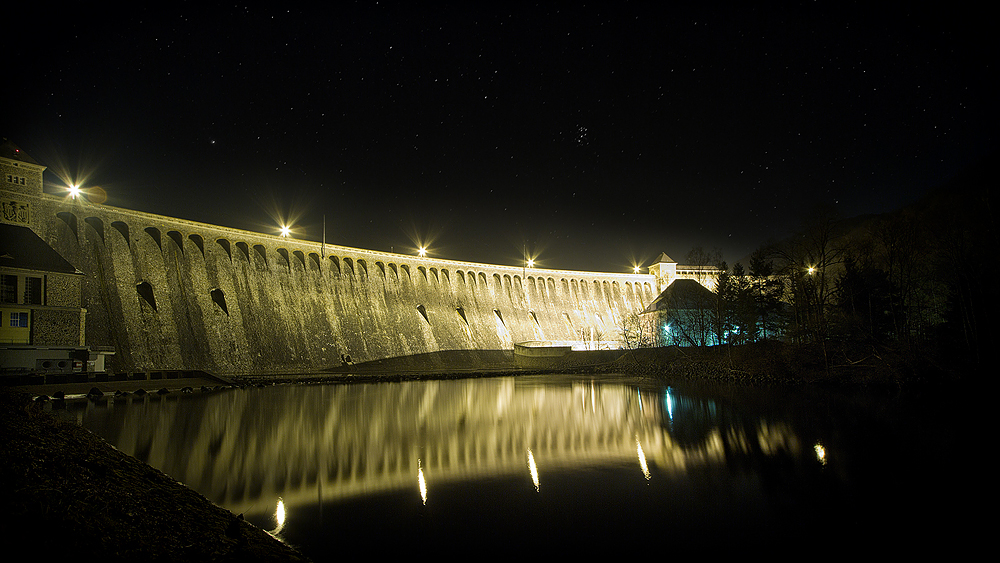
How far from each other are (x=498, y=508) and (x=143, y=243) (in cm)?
3914

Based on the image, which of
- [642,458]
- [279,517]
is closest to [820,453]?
[642,458]

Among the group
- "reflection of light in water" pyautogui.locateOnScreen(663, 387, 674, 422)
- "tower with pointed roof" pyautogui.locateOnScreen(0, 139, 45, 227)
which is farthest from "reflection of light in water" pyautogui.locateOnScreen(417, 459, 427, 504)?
"tower with pointed roof" pyautogui.locateOnScreen(0, 139, 45, 227)

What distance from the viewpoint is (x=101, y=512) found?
17.5 ft

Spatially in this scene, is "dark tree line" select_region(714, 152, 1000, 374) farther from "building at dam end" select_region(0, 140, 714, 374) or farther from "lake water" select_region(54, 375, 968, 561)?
"building at dam end" select_region(0, 140, 714, 374)

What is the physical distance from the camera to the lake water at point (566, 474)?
6828 millimetres

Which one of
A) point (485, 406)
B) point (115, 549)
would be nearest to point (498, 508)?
point (115, 549)

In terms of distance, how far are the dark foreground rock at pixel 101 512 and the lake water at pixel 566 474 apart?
854 millimetres

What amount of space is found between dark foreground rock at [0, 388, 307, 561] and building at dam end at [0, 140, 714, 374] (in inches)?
982

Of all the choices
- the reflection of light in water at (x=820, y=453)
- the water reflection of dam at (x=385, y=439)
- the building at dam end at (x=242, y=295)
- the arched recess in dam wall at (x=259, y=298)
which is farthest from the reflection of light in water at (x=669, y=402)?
the arched recess in dam wall at (x=259, y=298)

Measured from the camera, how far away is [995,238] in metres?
22.9

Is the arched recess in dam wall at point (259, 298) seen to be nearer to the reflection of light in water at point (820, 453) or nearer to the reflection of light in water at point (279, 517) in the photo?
the reflection of light in water at point (279, 517)

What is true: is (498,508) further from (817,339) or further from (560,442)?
(817,339)

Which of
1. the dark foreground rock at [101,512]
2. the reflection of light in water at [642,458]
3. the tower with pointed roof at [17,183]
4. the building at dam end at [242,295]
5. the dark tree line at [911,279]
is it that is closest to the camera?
the dark foreground rock at [101,512]

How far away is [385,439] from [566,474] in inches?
232
